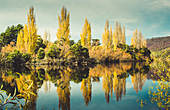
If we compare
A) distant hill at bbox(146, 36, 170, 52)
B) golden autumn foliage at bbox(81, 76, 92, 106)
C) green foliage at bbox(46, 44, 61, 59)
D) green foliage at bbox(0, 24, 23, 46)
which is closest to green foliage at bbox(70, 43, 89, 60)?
green foliage at bbox(46, 44, 61, 59)

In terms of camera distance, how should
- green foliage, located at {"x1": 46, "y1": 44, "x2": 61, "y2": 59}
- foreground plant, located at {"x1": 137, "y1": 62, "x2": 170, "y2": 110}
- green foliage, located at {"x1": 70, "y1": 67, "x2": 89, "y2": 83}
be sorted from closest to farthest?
foreground plant, located at {"x1": 137, "y1": 62, "x2": 170, "y2": 110}
green foliage, located at {"x1": 70, "y1": 67, "x2": 89, "y2": 83}
green foliage, located at {"x1": 46, "y1": 44, "x2": 61, "y2": 59}

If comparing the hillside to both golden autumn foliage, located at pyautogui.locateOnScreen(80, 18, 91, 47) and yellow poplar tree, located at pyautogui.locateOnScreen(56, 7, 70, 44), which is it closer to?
golden autumn foliage, located at pyautogui.locateOnScreen(80, 18, 91, 47)

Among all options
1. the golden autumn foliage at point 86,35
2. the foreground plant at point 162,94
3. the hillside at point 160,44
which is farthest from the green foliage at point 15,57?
the hillside at point 160,44

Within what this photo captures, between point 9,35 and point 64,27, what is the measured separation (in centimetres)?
1757

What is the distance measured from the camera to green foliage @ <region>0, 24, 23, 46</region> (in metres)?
33.8

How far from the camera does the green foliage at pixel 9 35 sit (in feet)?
111

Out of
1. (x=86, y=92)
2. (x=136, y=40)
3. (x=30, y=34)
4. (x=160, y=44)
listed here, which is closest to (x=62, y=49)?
(x=30, y=34)

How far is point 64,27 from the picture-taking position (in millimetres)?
24703

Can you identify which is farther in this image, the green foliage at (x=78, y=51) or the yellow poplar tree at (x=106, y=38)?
the yellow poplar tree at (x=106, y=38)

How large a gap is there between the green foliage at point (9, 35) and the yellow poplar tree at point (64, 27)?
16194mm

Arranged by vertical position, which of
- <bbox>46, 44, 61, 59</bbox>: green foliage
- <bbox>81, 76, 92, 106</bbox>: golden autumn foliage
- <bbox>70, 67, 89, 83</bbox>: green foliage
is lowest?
<bbox>81, 76, 92, 106</bbox>: golden autumn foliage

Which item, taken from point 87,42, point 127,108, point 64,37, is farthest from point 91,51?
point 127,108

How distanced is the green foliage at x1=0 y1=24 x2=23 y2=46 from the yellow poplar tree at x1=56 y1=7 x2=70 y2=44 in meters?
16.2

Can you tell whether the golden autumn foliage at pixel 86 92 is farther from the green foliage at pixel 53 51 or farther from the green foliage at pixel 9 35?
the green foliage at pixel 9 35
